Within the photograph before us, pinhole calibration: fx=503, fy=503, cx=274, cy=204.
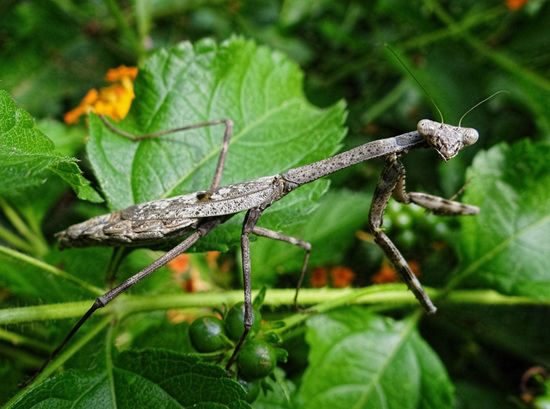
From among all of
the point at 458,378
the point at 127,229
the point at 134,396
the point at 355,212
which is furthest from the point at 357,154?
the point at 458,378

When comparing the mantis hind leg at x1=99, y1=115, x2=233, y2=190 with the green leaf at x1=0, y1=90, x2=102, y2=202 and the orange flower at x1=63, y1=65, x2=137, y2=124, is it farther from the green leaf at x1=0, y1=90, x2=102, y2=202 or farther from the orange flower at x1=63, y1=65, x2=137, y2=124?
the green leaf at x1=0, y1=90, x2=102, y2=202

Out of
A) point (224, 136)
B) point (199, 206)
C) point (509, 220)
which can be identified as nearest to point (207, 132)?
point (224, 136)

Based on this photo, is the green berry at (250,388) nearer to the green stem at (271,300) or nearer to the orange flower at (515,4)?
the green stem at (271,300)

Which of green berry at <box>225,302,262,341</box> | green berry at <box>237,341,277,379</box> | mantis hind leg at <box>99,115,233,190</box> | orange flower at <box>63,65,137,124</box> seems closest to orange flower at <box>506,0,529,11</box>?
mantis hind leg at <box>99,115,233,190</box>

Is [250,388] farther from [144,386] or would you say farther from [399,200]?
[399,200]

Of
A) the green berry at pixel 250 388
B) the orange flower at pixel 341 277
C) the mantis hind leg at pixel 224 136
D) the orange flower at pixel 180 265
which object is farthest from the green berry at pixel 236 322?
the orange flower at pixel 341 277

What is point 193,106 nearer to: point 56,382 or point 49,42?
point 56,382

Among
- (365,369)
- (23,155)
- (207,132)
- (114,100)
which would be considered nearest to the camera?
(23,155)
